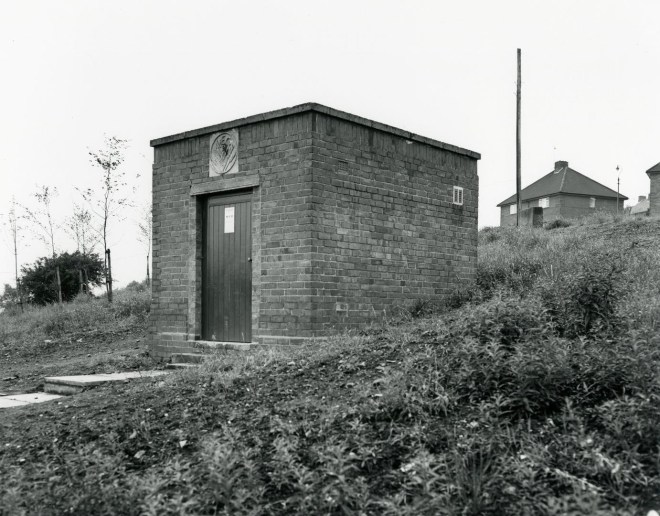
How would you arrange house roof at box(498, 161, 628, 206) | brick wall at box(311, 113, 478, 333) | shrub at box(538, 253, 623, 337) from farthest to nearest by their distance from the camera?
house roof at box(498, 161, 628, 206) < brick wall at box(311, 113, 478, 333) < shrub at box(538, 253, 623, 337)

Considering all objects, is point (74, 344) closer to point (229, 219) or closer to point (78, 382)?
point (78, 382)

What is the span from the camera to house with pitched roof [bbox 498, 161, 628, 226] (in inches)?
1874

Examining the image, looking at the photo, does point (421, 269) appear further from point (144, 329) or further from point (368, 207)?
point (144, 329)

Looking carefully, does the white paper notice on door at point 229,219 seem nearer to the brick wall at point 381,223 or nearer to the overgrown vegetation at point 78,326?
the brick wall at point 381,223

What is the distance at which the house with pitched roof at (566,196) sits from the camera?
4759cm

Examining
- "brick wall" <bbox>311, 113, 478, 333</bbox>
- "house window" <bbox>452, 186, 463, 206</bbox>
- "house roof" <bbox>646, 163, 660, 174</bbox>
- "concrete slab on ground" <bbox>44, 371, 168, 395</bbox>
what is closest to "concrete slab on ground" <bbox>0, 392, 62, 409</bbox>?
"concrete slab on ground" <bbox>44, 371, 168, 395</bbox>

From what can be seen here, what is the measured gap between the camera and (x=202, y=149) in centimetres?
920

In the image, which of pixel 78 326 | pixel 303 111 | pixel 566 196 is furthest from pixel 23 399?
pixel 566 196

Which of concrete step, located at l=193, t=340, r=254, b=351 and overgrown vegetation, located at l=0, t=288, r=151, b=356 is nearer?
concrete step, located at l=193, t=340, r=254, b=351

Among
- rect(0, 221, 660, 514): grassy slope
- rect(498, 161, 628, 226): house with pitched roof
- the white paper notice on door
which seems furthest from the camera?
rect(498, 161, 628, 226): house with pitched roof

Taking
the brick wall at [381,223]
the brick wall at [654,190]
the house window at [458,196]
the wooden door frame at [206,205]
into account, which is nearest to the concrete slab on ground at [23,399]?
the wooden door frame at [206,205]

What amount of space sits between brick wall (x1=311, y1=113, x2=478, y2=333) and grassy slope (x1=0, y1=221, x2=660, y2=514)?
2155 millimetres

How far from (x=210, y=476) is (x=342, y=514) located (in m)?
0.74

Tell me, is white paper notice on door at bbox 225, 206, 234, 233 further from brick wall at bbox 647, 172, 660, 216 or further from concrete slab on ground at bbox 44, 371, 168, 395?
brick wall at bbox 647, 172, 660, 216
